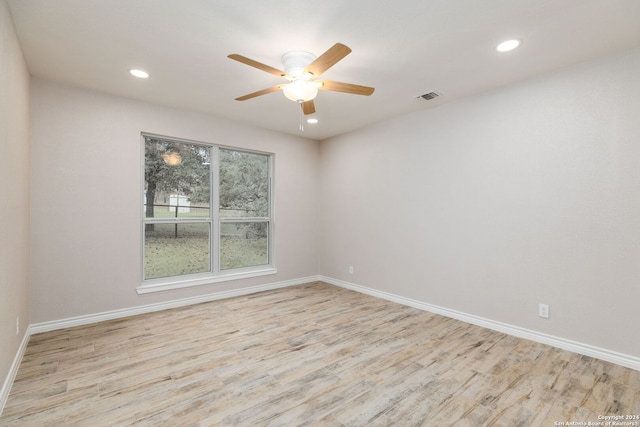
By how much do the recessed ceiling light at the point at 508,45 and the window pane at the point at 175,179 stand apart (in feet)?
11.9

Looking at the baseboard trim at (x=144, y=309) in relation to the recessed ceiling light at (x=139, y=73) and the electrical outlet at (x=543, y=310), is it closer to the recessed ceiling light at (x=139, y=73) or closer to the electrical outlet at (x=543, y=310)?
the recessed ceiling light at (x=139, y=73)

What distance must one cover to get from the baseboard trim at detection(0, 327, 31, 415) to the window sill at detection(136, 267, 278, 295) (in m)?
1.06

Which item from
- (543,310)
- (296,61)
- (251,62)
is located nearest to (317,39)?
(296,61)

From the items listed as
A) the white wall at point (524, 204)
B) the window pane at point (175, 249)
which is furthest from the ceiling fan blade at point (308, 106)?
the window pane at point (175, 249)

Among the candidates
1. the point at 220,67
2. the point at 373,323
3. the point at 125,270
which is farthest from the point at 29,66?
the point at 373,323

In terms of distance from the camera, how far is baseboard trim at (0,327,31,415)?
6.41 ft

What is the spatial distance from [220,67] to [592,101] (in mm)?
3292

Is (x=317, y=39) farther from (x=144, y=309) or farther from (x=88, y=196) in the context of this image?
(x=144, y=309)

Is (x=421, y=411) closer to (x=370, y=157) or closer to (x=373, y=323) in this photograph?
(x=373, y=323)

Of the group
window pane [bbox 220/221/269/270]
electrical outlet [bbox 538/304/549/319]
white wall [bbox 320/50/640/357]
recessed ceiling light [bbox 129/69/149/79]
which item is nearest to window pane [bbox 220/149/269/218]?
window pane [bbox 220/221/269/270]

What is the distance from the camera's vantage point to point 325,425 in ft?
5.86

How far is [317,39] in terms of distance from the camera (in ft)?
7.60

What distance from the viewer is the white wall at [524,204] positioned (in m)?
2.51

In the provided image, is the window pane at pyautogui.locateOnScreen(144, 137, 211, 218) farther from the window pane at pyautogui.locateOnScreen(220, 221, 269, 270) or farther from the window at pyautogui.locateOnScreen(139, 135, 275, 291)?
the window pane at pyautogui.locateOnScreen(220, 221, 269, 270)
